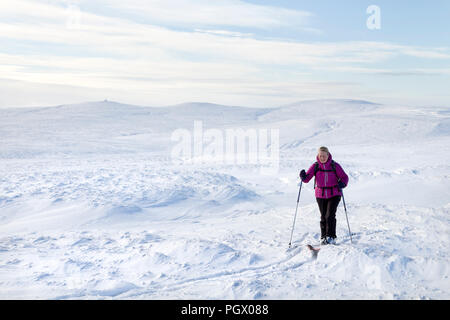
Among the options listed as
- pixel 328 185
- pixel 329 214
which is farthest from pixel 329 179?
pixel 329 214

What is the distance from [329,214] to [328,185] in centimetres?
45

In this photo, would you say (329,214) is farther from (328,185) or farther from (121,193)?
(121,193)

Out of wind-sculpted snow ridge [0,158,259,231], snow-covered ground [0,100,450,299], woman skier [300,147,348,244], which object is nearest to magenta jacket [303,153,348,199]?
woman skier [300,147,348,244]

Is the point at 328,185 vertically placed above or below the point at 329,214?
above

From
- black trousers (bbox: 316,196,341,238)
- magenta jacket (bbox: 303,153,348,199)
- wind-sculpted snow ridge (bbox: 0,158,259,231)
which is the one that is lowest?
wind-sculpted snow ridge (bbox: 0,158,259,231)

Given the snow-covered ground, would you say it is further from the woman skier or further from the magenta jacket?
the magenta jacket

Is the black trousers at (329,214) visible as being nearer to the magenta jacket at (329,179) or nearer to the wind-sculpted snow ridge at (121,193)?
the magenta jacket at (329,179)

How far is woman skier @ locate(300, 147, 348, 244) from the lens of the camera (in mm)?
6270

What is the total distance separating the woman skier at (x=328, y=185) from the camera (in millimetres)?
6270

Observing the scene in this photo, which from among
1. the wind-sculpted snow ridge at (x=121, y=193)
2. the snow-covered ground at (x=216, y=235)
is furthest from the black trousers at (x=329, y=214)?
the wind-sculpted snow ridge at (x=121, y=193)

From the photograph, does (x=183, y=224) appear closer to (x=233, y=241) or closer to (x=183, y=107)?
(x=233, y=241)

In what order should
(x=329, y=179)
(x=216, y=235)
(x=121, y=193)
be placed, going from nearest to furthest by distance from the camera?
1. (x=329, y=179)
2. (x=216, y=235)
3. (x=121, y=193)

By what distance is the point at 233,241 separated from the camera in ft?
23.5

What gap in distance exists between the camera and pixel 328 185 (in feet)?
20.7
